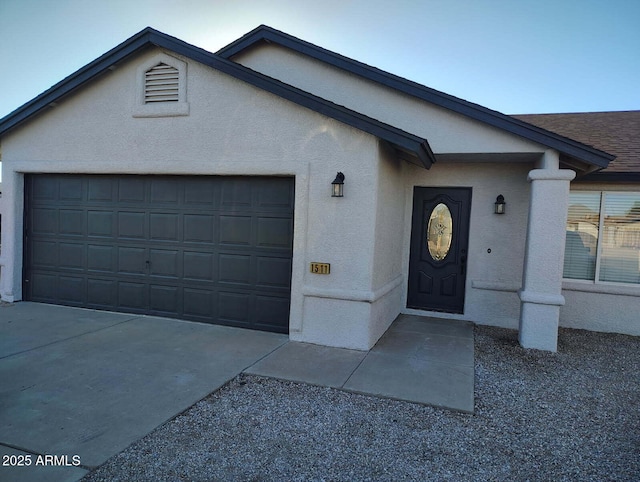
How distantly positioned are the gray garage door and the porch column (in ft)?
12.4

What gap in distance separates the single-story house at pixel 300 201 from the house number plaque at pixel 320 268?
0.02 metres

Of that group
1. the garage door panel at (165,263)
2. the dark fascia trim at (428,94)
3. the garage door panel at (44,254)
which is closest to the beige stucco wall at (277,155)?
the garage door panel at (165,263)

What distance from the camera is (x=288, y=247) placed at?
657cm

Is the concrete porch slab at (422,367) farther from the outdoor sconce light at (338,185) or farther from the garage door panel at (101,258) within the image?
the garage door panel at (101,258)

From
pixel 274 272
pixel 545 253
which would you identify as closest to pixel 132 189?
pixel 274 272

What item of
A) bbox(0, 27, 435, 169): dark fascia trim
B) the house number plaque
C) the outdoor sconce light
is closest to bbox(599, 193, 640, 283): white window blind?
bbox(0, 27, 435, 169): dark fascia trim

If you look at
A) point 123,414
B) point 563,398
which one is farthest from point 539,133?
point 123,414

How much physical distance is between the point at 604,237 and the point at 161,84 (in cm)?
847

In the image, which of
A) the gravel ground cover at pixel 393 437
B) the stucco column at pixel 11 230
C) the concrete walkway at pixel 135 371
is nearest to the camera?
the gravel ground cover at pixel 393 437

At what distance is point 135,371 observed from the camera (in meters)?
4.93

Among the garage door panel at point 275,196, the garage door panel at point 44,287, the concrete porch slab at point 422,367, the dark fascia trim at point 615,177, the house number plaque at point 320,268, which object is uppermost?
the dark fascia trim at point 615,177

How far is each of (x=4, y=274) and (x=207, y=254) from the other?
436 centimetres

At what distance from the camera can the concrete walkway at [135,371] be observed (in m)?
3.46

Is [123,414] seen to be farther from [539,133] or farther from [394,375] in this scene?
[539,133]
